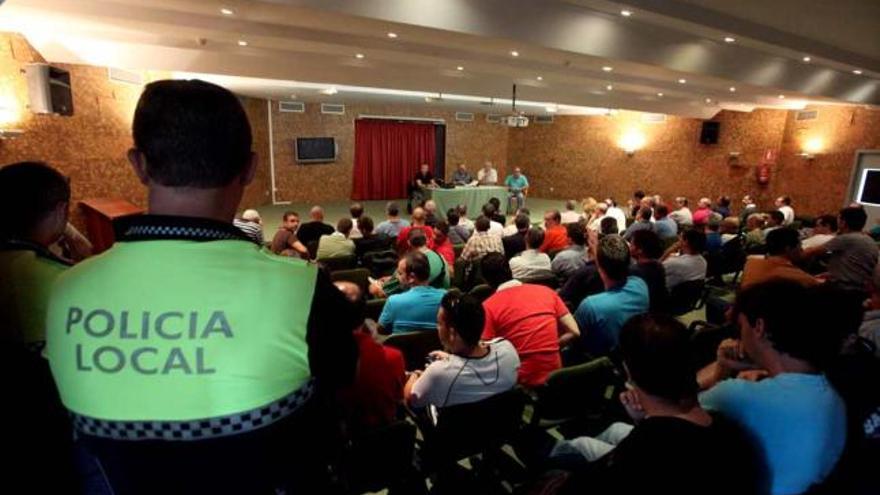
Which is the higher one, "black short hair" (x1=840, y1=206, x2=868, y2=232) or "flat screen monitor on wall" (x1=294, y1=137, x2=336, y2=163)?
"flat screen monitor on wall" (x1=294, y1=137, x2=336, y2=163)

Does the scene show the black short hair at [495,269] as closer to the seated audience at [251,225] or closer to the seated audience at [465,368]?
the seated audience at [465,368]

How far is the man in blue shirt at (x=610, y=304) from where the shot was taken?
8.60 ft

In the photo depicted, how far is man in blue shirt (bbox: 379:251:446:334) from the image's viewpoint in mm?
2807

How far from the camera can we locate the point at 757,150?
11820 mm

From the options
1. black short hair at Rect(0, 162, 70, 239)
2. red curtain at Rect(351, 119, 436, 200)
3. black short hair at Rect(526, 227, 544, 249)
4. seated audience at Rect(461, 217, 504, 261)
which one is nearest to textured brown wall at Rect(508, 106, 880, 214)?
red curtain at Rect(351, 119, 436, 200)

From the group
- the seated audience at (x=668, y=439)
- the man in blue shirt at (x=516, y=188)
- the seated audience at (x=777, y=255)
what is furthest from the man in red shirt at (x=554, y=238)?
the man in blue shirt at (x=516, y=188)

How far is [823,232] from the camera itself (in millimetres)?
5406

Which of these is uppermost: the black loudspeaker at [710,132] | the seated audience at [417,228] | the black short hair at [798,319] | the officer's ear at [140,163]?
the black loudspeaker at [710,132]

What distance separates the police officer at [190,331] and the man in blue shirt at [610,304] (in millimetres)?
2160

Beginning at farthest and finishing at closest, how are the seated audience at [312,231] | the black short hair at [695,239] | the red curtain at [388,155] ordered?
the red curtain at [388,155], the seated audience at [312,231], the black short hair at [695,239]

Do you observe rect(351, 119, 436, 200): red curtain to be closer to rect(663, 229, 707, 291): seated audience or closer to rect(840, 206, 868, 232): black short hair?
rect(663, 229, 707, 291): seated audience

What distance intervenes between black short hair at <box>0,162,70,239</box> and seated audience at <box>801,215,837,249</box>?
6.18 metres

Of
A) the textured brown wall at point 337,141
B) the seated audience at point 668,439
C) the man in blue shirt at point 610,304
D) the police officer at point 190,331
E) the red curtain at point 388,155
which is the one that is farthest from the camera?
the red curtain at point 388,155

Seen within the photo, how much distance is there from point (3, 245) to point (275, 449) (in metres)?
0.93
